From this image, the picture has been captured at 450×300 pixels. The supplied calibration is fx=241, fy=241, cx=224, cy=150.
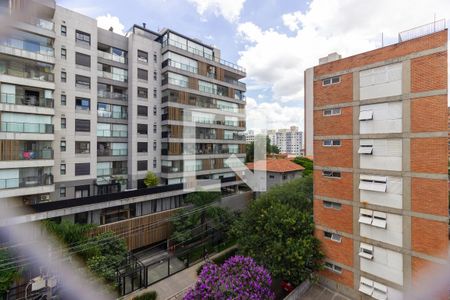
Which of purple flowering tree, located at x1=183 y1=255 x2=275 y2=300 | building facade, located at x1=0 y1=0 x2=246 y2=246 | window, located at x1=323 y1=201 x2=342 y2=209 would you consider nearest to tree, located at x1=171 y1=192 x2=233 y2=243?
building facade, located at x1=0 y1=0 x2=246 y2=246

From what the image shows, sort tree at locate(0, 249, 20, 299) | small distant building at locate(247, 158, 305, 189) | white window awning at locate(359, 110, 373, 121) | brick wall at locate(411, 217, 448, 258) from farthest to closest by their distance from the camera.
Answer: small distant building at locate(247, 158, 305, 189) < tree at locate(0, 249, 20, 299) < white window awning at locate(359, 110, 373, 121) < brick wall at locate(411, 217, 448, 258)

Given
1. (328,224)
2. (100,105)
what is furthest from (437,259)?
(100,105)

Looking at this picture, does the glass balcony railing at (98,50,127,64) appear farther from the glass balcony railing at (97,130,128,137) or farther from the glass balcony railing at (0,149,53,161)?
the glass balcony railing at (0,149,53,161)

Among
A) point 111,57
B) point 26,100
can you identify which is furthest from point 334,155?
point 26,100

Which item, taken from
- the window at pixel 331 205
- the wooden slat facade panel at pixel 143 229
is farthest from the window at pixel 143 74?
the window at pixel 331 205

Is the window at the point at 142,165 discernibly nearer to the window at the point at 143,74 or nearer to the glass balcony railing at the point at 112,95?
the glass balcony railing at the point at 112,95

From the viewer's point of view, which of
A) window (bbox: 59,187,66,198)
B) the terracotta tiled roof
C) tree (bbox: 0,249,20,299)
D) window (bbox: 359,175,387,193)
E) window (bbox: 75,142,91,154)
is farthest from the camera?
the terracotta tiled roof

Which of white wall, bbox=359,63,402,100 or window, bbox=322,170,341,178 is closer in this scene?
white wall, bbox=359,63,402,100

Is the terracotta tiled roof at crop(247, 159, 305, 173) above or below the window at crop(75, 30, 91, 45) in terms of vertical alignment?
below

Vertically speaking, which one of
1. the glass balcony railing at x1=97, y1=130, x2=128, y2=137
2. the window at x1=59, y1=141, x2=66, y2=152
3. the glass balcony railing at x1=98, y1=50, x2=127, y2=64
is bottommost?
the window at x1=59, y1=141, x2=66, y2=152

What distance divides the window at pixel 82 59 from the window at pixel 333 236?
63.1 ft

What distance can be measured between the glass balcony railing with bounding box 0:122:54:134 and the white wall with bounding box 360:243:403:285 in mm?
19222

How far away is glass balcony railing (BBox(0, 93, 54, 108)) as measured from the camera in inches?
537

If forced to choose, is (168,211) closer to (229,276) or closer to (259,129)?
(229,276)
